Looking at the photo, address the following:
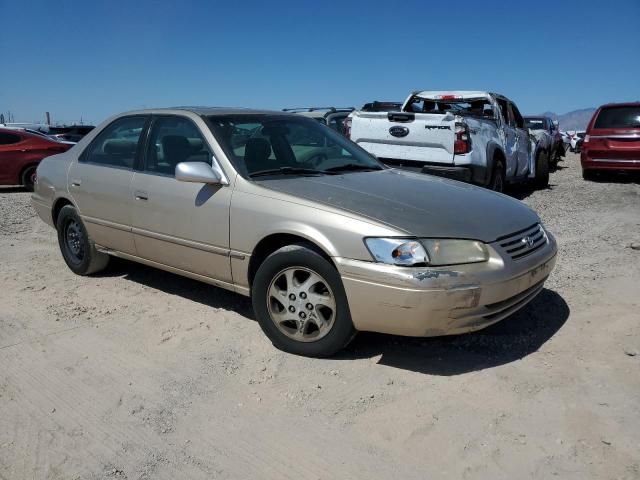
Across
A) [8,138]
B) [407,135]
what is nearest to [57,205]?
[407,135]

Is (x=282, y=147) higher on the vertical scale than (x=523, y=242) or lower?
higher

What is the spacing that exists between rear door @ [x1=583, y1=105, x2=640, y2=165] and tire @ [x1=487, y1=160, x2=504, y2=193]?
150 inches

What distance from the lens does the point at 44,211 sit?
18.5 feet

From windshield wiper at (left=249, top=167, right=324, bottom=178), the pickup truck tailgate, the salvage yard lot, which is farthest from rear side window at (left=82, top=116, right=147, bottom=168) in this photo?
the pickup truck tailgate

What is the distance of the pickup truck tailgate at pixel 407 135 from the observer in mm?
7703

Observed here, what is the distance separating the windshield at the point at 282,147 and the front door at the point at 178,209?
20 cm

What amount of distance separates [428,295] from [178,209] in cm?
201

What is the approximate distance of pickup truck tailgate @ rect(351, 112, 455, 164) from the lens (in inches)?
303

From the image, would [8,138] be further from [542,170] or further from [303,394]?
[303,394]

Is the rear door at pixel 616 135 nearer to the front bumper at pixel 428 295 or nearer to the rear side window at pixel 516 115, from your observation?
the rear side window at pixel 516 115

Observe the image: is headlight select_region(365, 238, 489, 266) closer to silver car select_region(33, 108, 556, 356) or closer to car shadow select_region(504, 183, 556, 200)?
silver car select_region(33, 108, 556, 356)

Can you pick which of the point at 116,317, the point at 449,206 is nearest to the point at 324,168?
the point at 449,206

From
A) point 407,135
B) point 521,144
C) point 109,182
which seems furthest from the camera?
point 521,144

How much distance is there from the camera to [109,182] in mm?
4707
